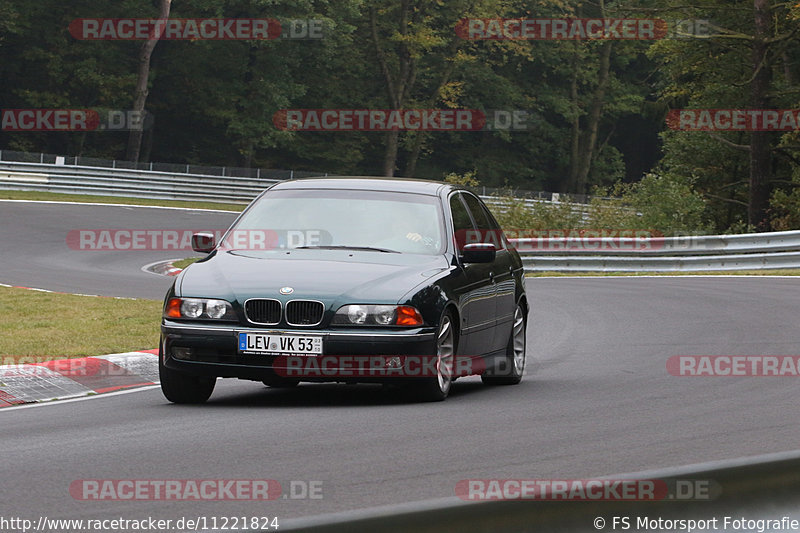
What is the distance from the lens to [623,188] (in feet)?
112

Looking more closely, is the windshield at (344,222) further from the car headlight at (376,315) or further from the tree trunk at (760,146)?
the tree trunk at (760,146)

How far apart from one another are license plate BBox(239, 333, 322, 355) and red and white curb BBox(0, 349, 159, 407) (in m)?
1.92

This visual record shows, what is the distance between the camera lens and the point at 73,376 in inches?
403

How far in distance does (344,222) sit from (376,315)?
1.34 metres

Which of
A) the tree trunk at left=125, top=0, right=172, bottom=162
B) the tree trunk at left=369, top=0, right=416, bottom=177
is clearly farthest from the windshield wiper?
the tree trunk at left=369, top=0, right=416, bottom=177

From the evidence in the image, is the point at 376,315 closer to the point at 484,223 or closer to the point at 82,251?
the point at 484,223

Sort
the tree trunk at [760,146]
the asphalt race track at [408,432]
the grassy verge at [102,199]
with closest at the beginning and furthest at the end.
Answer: the asphalt race track at [408,432], the tree trunk at [760,146], the grassy verge at [102,199]

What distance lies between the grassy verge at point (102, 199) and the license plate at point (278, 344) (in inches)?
1447

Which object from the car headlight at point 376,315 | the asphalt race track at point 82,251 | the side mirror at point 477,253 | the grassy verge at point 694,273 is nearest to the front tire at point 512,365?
the side mirror at point 477,253

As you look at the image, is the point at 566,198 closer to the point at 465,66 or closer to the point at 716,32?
the point at 716,32

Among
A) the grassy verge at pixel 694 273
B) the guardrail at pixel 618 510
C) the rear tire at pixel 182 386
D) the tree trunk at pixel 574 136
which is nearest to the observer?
the guardrail at pixel 618 510

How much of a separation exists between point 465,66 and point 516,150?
21.6 feet

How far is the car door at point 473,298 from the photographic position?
31.4 feet

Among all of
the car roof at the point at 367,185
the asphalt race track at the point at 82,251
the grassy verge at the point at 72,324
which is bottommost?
the asphalt race track at the point at 82,251
